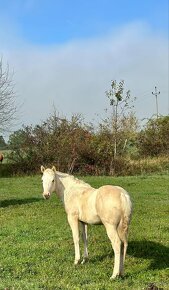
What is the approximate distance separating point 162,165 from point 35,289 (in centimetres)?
2766

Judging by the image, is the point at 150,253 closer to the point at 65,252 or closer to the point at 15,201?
the point at 65,252

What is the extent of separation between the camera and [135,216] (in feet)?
43.0

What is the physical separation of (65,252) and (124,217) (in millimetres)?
2343

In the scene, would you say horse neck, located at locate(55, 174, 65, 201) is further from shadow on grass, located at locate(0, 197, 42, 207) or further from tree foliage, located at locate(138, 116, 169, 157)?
tree foliage, located at locate(138, 116, 169, 157)

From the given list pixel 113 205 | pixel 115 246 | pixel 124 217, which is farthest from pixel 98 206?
pixel 115 246

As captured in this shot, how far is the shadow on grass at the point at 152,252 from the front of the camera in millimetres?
7824

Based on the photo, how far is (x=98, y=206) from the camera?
283 inches

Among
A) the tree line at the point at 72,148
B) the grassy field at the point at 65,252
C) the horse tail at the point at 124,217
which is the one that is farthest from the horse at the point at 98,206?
the tree line at the point at 72,148

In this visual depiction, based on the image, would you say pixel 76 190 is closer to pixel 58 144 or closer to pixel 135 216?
pixel 135 216

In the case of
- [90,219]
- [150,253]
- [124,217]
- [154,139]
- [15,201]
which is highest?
[154,139]

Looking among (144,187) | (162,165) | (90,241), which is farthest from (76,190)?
(162,165)

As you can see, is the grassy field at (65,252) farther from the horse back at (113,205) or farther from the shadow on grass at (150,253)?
the horse back at (113,205)

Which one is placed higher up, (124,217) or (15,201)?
(124,217)

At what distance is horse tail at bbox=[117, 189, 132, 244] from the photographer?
269 inches
